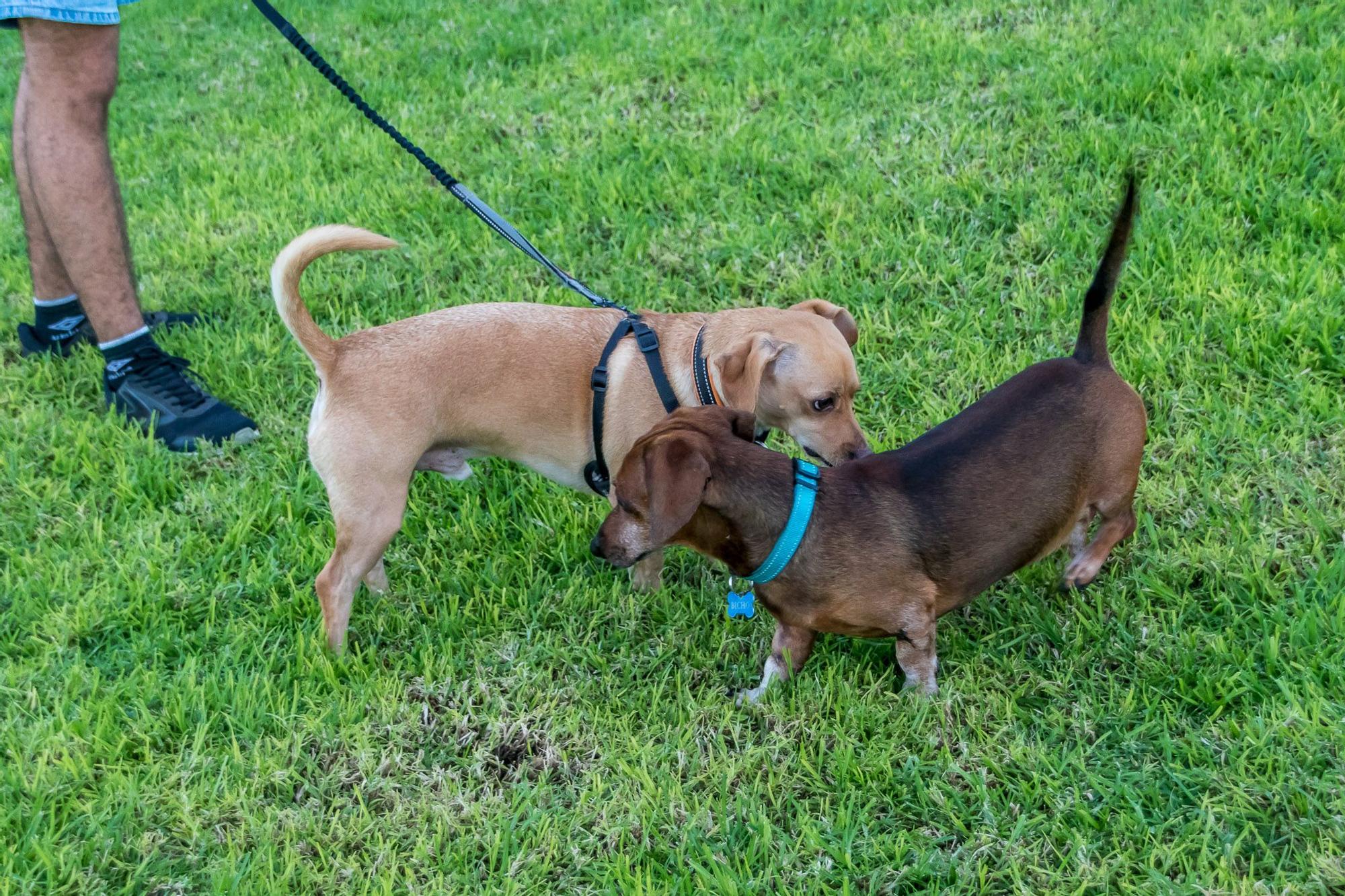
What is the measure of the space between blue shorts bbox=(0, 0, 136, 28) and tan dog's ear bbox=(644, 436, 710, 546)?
307cm

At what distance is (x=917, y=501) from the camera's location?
3051 mm

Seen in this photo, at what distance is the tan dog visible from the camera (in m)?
3.30

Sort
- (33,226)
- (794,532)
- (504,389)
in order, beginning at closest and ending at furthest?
(794,532), (504,389), (33,226)

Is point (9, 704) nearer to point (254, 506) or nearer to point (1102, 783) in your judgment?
point (254, 506)

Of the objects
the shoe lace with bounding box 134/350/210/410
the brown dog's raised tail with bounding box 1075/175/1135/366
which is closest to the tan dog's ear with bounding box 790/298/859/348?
the brown dog's raised tail with bounding box 1075/175/1135/366

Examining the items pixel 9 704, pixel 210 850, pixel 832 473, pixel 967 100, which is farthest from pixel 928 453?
pixel 967 100

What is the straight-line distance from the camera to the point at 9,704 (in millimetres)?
3232

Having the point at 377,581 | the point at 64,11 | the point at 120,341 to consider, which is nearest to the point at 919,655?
the point at 377,581

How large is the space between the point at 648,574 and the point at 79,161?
294 centimetres

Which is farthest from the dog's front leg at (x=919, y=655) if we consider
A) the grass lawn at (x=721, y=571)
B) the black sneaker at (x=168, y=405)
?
the black sneaker at (x=168, y=405)

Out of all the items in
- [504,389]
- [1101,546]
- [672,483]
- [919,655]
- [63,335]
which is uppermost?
[672,483]

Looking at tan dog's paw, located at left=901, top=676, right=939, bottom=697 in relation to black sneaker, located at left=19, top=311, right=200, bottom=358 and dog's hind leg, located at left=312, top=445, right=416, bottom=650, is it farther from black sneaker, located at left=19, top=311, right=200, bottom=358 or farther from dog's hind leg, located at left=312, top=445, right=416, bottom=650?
black sneaker, located at left=19, top=311, right=200, bottom=358

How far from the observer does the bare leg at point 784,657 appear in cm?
315

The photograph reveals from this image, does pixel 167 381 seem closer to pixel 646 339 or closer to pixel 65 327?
Result: pixel 65 327
